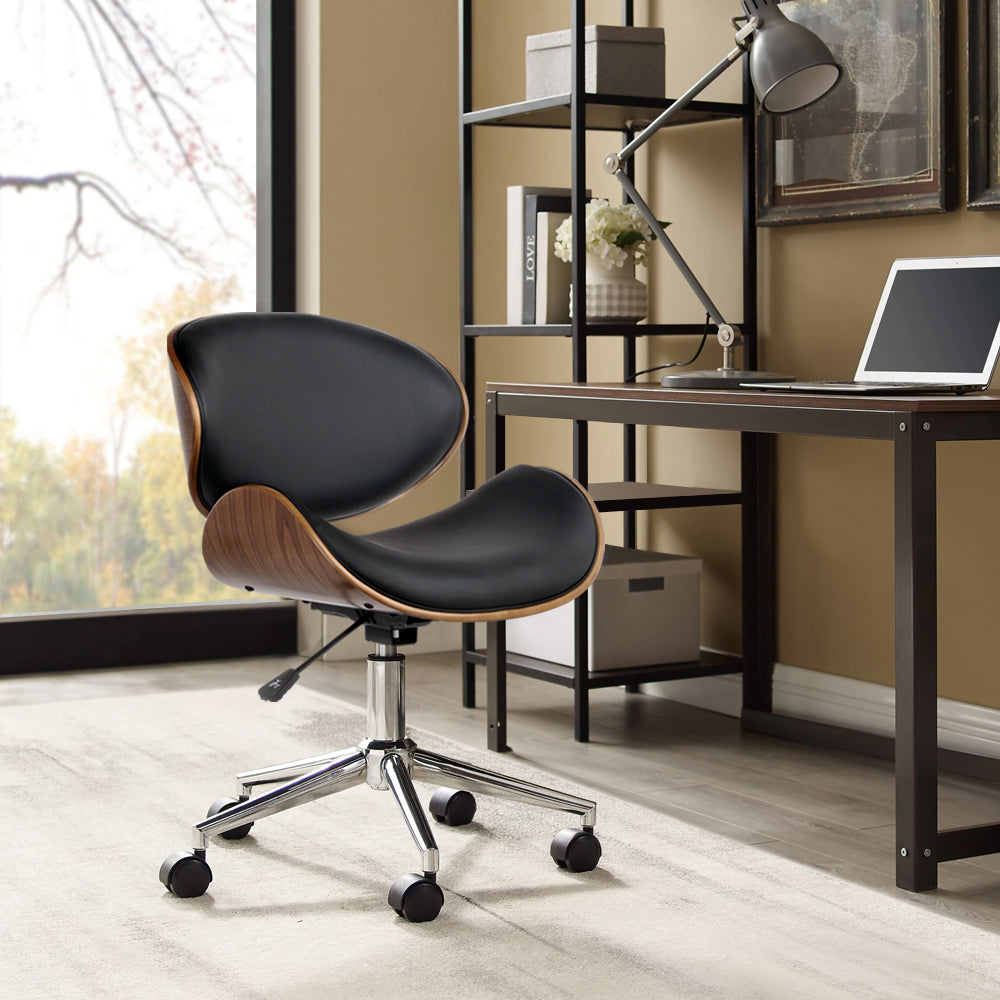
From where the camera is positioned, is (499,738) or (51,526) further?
(51,526)

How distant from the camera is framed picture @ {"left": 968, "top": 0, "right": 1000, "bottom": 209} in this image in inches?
106

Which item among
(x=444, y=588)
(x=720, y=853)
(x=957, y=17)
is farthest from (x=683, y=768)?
(x=957, y=17)

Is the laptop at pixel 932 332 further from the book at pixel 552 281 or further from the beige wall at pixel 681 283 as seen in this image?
the book at pixel 552 281

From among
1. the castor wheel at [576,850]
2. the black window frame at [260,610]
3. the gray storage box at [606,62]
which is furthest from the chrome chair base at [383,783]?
the black window frame at [260,610]

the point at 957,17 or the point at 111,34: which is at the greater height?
the point at 111,34

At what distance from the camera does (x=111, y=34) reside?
3.87 m

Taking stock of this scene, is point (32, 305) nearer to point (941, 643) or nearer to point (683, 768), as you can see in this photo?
point (683, 768)

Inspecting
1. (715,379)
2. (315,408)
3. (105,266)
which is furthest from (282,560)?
(105,266)

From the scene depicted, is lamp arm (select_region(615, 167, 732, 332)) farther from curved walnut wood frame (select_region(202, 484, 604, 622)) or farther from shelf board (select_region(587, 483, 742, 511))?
curved walnut wood frame (select_region(202, 484, 604, 622))

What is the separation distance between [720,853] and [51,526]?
6.99 ft

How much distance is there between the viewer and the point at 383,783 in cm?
222

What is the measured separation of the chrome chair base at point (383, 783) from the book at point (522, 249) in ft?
4.16

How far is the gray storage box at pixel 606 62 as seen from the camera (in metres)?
3.14

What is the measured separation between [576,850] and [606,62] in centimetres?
166
